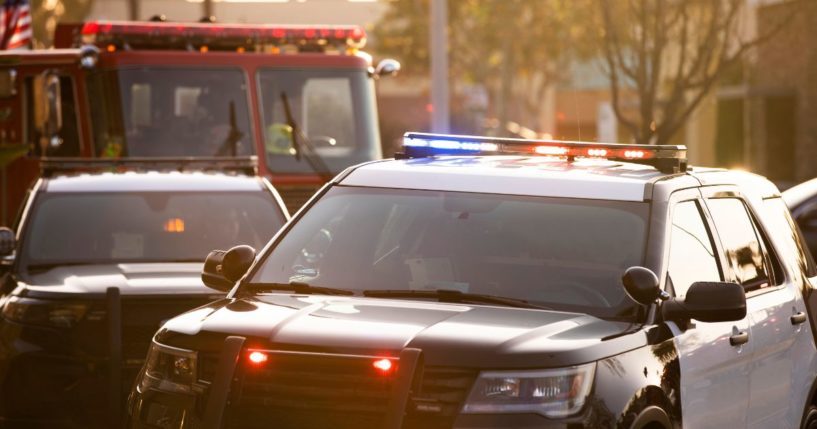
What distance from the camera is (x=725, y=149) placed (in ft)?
180

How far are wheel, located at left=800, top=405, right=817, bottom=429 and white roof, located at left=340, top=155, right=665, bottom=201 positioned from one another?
4.72ft

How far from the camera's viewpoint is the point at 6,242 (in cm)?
1095

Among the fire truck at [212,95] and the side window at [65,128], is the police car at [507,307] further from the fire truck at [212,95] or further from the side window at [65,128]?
the side window at [65,128]

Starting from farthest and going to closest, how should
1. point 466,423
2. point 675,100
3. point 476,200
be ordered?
1. point 675,100
2. point 476,200
3. point 466,423

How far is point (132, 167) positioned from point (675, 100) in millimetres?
17517

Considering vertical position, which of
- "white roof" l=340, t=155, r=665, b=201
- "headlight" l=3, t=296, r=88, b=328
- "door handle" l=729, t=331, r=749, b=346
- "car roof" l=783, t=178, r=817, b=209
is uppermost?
"white roof" l=340, t=155, r=665, b=201

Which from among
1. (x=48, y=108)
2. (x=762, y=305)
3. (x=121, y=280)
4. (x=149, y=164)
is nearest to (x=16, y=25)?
(x=48, y=108)

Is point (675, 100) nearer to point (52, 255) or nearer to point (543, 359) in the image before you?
point (52, 255)

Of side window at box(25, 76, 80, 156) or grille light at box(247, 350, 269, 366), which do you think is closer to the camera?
grille light at box(247, 350, 269, 366)

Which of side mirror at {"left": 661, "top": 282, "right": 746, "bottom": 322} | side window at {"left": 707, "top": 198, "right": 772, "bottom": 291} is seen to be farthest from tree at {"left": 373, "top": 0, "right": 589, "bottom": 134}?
side mirror at {"left": 661, "top": 282, "right": 746, "bottom": 322}

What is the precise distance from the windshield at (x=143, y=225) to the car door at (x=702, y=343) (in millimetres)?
4511

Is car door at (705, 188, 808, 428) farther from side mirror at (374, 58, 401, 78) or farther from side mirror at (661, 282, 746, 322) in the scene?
side mirror at (374, 58, 401, 78)

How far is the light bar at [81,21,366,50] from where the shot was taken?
1753cm

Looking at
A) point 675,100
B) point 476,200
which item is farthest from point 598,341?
point 675,100
